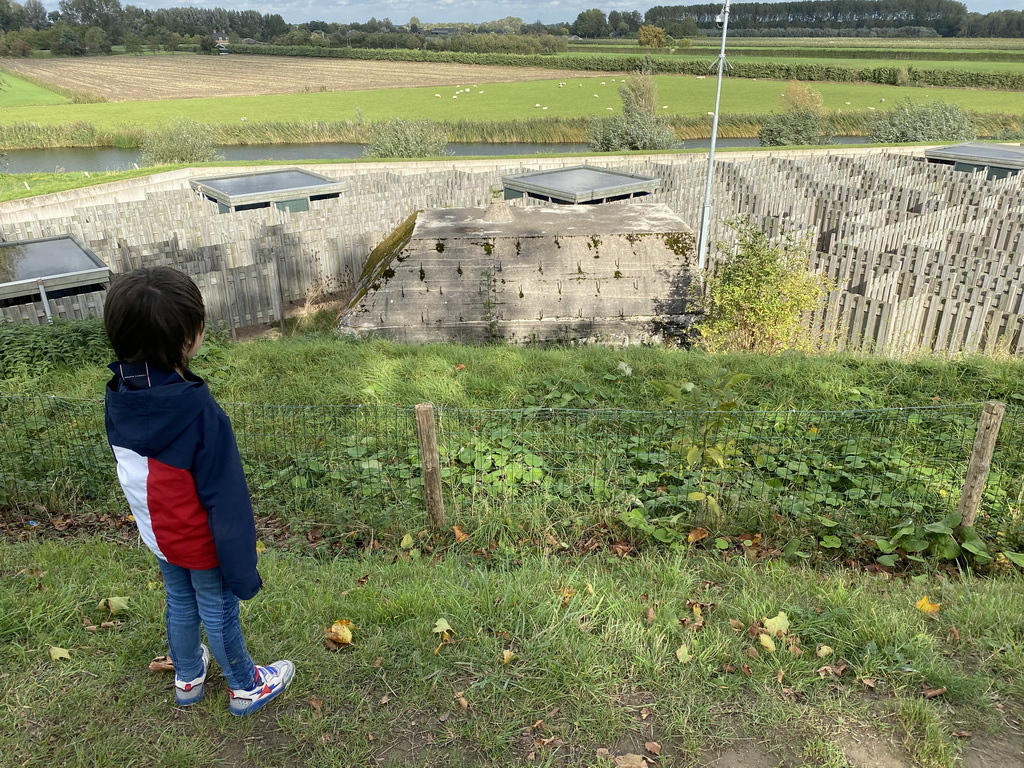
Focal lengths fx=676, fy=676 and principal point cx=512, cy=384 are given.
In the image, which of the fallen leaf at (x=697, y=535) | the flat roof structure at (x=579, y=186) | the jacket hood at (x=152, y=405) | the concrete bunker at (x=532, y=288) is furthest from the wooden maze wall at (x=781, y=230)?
the jacket hood at (x=152, y=405)

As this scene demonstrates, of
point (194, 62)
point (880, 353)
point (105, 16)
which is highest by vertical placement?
point (105, 16)

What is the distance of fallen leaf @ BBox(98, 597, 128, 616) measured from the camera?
12.2ft

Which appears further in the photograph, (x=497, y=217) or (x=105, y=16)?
(x=105, y=16)

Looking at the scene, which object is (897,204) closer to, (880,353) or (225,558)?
(880,353)

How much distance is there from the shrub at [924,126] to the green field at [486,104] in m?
16.2

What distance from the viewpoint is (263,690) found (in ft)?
9.93

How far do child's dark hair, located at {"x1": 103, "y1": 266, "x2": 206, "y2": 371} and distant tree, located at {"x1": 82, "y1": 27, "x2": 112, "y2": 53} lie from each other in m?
117

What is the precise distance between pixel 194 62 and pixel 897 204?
97891 millimetres

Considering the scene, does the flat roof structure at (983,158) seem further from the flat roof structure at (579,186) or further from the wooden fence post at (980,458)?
the wooden fence post at (980,458)

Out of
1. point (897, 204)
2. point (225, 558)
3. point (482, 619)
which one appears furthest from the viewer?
point (897, 204)

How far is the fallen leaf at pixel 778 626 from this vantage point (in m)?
3.56

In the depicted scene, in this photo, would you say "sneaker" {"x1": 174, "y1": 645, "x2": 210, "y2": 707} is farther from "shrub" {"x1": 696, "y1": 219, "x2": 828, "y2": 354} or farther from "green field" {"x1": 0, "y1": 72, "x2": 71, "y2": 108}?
"green field" {"x1": 0, "y1": 72, "x2": 71, "y2": 108}

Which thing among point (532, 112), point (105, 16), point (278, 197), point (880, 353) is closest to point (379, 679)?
point (880, 353)

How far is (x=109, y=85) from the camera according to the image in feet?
217
